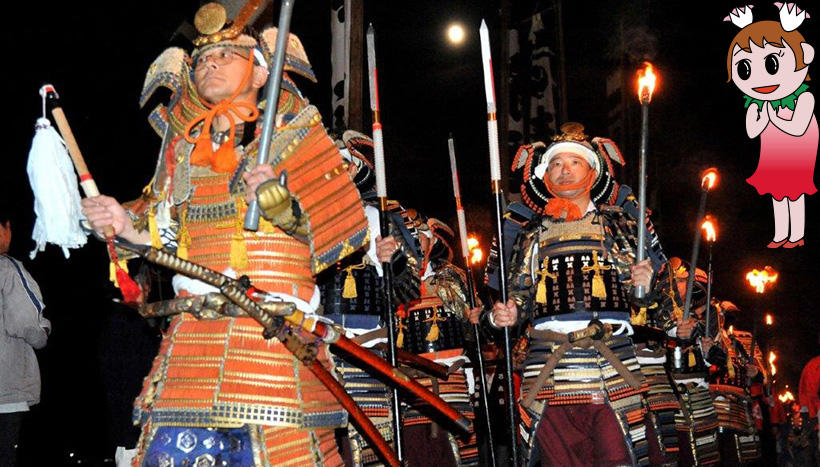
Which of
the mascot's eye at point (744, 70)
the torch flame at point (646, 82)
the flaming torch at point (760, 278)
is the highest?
the mascot's eye at point (744, 70)

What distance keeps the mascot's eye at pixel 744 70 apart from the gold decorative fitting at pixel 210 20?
9208mm

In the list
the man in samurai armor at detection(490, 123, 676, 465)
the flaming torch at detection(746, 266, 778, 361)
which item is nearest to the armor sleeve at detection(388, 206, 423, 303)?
the man in samurai armor at detection(490, 123, 676, 465)

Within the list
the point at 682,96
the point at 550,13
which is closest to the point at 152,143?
the point at 550,13

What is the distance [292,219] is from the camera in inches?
135

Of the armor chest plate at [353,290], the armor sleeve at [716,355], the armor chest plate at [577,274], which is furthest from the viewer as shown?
the armor sleeve at [716,355]

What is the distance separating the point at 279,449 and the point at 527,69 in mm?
10104

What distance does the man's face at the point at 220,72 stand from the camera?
12.5 ft

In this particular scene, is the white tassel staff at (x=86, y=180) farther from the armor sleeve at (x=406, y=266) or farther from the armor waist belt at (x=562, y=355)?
the armor sleeve at (x=406, y=266)

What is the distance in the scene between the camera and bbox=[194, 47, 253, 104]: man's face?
3803 millimetres

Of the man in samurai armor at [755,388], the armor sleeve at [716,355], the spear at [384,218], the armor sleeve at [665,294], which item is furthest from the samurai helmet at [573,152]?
the man in samurai armor at [755,388]

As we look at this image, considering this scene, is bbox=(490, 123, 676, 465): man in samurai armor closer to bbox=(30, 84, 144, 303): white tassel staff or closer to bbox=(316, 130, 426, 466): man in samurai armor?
bbox=(316, 130, 426, 466): man in samurai armor

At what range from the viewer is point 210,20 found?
389 centimetres

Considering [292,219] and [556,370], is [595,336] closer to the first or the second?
[556,370]

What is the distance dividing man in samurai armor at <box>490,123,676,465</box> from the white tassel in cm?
281
